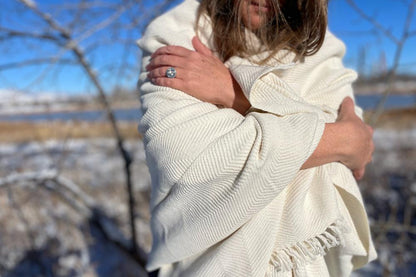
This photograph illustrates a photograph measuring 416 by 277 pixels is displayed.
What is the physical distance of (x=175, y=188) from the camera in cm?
67

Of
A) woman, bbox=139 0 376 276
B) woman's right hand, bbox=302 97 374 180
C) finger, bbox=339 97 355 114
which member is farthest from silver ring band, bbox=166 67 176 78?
finger, bbox=339 97 355 114

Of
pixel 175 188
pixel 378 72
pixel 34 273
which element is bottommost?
pixel 34 273

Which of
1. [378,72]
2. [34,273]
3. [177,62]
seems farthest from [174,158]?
[34,273]

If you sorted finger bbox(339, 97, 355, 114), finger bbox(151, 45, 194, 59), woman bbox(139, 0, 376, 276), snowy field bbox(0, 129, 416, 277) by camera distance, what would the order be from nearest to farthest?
1. woman bbox(139, 0, 376, 276)
2. finger bbox(151, 45, 194, 59)
3. finger bbox(339, 97, 355, 114)
4. snowy field bbox(0, 129, 416, 277)

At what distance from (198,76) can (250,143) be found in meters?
0.24

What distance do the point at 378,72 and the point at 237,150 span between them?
2.00 meters

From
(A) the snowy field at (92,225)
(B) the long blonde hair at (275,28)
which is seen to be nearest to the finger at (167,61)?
(B) the long blonde hair at (275,28)

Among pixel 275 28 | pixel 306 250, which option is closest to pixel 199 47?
pixel 275 28

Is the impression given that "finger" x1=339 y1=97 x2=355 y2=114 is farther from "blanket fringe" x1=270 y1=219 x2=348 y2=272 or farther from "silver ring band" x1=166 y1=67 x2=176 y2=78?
"silver ring band" x1=166 y1=67 x2=176 y2=78

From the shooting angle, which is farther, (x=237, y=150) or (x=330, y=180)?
(x=330, y=180)

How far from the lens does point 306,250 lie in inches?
26.3

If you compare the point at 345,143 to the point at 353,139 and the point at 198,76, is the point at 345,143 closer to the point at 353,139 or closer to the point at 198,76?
the point at 353,139

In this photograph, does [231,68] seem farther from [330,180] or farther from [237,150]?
[330,180]

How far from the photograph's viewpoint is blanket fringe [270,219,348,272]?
669mm
